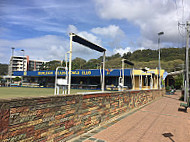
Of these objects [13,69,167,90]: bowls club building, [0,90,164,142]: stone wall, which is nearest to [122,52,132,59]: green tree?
[13,69,167,90]: bowls club building

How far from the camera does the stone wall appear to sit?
128 inches

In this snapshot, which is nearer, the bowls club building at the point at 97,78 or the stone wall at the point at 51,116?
the stone wall at the point at 51,116

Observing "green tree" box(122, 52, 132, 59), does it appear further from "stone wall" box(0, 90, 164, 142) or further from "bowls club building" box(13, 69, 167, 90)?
"stone wall" box(0, 90, 164, 142)

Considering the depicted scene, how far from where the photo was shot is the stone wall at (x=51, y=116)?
3.25 metres

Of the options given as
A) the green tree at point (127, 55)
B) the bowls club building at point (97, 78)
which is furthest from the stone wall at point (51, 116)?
the green tree at point (127, 55)

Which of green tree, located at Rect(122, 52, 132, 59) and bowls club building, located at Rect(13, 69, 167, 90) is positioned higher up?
green tree, located at Rect(122, 52, 132, 59)

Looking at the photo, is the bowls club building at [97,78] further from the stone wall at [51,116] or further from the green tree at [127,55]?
the green tree at [127,55]

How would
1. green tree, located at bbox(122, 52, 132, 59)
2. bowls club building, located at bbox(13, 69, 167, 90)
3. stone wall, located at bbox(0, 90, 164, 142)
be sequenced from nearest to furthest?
stone wall, located at bbox(0, 90, 164, 142)
bowls club building, located at bbox(13, 69, 167, 90)
green tree, located at bbox(122, 52, 132, 59)

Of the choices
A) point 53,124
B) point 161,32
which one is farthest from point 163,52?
point 53,124

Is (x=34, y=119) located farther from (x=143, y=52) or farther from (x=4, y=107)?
(x=143, y=52)

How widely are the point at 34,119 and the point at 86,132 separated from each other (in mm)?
2585

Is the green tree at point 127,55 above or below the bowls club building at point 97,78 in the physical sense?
above

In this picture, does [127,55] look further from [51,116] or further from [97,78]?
[51,116]

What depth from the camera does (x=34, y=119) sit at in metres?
3.77
